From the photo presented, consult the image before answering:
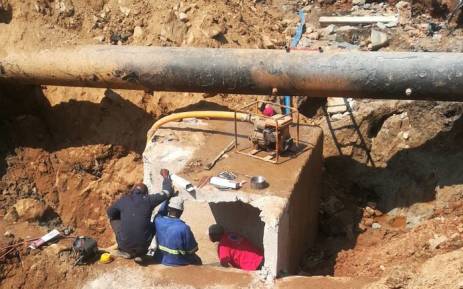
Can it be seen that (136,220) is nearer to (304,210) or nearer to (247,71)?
(304,210)

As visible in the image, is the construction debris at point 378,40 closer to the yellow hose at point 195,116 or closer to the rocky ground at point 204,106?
the rocky ground at point 204,106

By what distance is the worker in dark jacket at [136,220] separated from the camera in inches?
301

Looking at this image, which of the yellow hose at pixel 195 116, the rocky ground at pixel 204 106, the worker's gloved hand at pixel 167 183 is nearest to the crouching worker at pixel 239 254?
the worker's gloved hand at pixel 167 183

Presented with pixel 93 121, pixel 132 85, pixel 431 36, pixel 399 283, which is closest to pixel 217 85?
pixel 132 85

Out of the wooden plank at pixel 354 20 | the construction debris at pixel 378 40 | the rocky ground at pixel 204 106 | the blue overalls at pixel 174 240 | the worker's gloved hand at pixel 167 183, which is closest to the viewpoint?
the blue overalls at pixel 174 240

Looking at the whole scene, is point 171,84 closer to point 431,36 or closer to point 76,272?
point 76,272

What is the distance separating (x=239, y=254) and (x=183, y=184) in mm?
1224

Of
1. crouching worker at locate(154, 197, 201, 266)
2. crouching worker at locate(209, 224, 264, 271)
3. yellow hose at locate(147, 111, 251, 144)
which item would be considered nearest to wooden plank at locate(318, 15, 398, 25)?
yellow hose at locate(147, 111, 251, 144)

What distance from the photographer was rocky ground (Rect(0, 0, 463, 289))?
28.9 feet

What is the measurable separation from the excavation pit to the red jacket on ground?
0.68 feet

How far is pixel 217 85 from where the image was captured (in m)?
9.03

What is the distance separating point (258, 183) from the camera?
779 cm

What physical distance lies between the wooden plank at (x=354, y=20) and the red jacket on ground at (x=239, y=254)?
6519 millimetres

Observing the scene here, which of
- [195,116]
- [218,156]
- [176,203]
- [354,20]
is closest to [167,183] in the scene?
[176,203]
